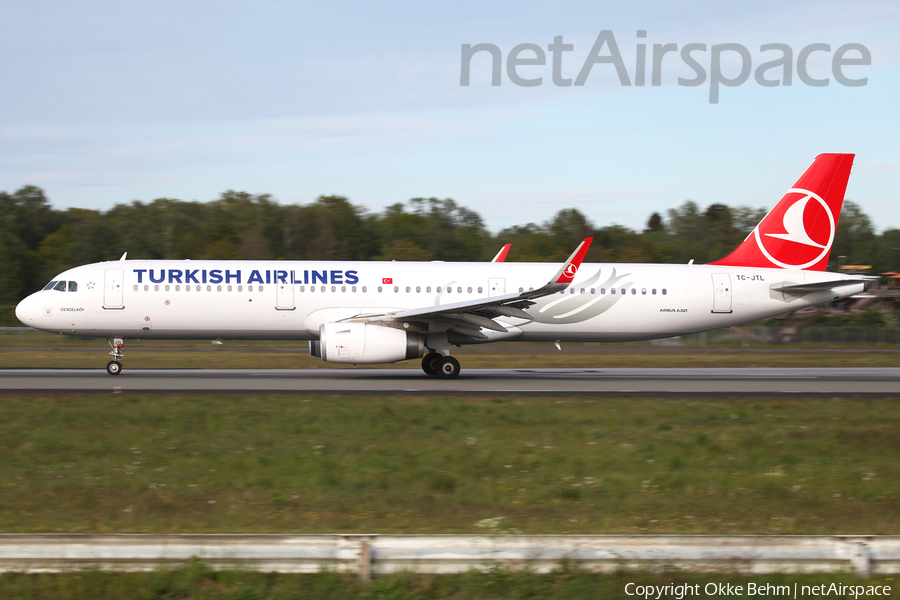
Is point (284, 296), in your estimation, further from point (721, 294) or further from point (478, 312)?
point (721, 294)

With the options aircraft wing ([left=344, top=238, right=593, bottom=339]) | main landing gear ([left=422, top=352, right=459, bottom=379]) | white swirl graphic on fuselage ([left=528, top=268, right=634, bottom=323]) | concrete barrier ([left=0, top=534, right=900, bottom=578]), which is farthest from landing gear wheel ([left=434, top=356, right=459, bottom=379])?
concrete barrier ([left=0, top=534, right=900, bottom=578])

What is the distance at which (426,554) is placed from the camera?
5207 millimetres

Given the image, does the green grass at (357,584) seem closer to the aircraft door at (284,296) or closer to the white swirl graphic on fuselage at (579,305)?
the aircraft door at (284,296)

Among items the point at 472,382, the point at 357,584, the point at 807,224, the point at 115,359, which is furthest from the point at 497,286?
the point at 357,584

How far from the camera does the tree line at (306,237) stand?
70.2 meters

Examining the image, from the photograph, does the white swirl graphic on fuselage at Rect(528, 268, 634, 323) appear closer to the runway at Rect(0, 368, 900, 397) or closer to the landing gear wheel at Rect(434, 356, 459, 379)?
the runway at Rect(0, 368, 900, 397)

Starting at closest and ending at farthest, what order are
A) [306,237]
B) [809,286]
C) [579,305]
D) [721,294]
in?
[579,305]
[809,286]
[721,294]
[306,237]

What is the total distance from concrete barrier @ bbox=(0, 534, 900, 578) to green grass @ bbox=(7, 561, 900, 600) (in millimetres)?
56

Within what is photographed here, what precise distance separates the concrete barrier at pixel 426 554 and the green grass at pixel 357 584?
0.06 m

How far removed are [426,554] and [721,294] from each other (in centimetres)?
2095

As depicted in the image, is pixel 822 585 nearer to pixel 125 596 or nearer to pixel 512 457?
pixel 125 596

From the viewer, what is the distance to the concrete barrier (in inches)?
202

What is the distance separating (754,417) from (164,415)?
10.8 meters

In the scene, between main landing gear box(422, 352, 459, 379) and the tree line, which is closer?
main landing gear box(422, 352, 459, 379)
